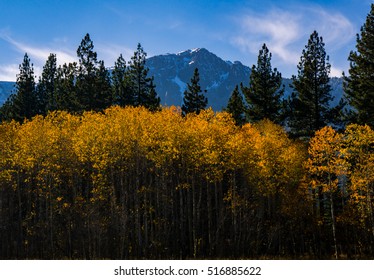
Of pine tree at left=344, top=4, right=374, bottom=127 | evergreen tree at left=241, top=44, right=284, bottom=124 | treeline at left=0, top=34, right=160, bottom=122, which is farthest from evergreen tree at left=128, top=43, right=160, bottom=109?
pine tree at left=344, top=4, right=374, bottom=127

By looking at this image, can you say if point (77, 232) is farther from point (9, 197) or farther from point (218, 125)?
point (218, 125)

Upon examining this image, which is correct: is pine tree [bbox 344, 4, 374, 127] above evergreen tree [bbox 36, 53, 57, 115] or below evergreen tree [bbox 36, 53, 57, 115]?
below

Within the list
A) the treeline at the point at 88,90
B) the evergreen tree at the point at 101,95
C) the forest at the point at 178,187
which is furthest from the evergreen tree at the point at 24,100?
the forest at the point at 178,187

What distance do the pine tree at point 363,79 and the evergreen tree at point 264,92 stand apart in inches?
453

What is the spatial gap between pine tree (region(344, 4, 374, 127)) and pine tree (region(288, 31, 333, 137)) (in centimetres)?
452

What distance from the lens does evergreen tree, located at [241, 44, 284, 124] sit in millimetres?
55594

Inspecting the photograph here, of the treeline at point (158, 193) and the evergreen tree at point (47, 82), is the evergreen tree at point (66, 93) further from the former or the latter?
the treeline at point (158, 193)

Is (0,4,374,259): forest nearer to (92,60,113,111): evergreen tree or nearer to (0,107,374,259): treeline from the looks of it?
(0,107,374,259): treeline

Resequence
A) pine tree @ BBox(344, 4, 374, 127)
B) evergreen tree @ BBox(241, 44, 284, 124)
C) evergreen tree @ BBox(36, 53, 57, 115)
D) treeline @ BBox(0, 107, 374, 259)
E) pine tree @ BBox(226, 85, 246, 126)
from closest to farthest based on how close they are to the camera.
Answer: treeline @ BBox(0, 107, 374, 259)
pine tree @ BBox(344, 4, 374, 127)
evergreen tree @ BBox(241, 44, 284, 124)
pine tree @ BBox(226, 85, 246, 126)
evergreen tree @ BBox(36, 53, 57, 115)

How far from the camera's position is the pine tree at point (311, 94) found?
163 ft

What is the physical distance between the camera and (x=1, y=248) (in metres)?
34.8

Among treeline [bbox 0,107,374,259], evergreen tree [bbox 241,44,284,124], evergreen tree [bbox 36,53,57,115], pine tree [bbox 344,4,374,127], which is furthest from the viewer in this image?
evergreen tree [bbox 36,53,57,115]

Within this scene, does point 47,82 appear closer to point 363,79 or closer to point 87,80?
point 87,80
